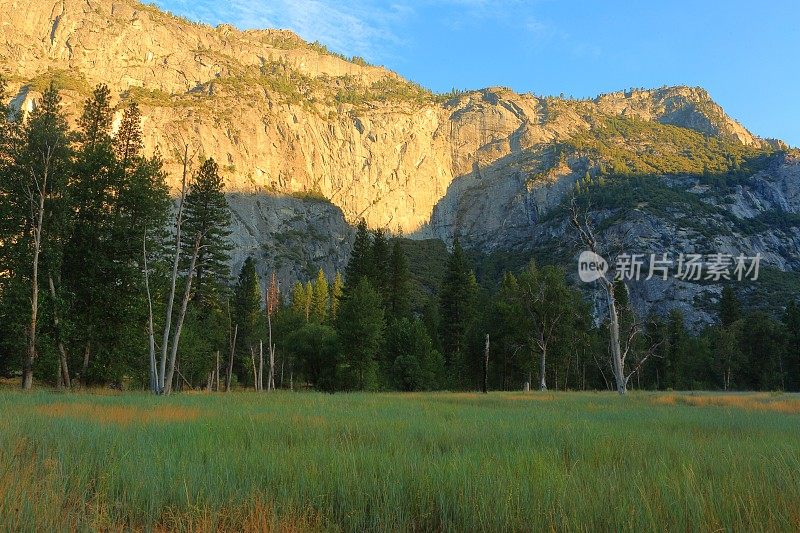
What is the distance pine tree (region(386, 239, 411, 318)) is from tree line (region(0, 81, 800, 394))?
0.63 feet

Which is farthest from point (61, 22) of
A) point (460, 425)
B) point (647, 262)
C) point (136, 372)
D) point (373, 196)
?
point (460, 425)

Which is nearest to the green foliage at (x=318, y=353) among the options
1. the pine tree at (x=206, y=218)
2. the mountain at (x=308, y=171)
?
the pine tree at (x=206, y=218)

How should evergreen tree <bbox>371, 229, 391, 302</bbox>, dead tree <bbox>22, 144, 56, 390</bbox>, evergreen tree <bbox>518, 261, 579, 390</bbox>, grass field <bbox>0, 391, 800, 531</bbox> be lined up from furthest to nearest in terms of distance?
evergreen tree <bbox>371, 229, 391, 302</bbox>
evergreen tree <bbox>518, 261, 579, 390</bbox>
dead tree <bbox>22, 144, 56, 390</bbox>
grass field <bbox>0, 391, 800, 531</bbox>

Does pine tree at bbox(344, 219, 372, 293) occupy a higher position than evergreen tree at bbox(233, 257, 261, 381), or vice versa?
pine tree at bbox(344, 219, 372, 293)

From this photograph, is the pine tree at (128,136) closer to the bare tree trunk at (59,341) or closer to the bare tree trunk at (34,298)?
the bare tree trunk at (34,298)

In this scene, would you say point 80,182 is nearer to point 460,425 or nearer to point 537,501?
point 460,425

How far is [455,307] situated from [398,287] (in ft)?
28.2

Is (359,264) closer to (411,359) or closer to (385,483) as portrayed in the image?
(411,359)

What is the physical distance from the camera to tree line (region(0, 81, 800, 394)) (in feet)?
71.1

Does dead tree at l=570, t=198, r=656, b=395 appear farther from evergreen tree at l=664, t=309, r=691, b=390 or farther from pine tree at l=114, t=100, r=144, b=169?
evergreen tree at l=664, t=309, r=691, b=390

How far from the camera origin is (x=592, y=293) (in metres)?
115

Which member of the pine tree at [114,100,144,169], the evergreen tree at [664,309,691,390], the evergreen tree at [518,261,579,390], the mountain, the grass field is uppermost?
the mountain

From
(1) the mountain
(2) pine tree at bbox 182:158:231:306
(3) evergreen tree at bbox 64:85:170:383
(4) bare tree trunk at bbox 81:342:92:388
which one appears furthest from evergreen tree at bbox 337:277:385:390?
(1) the mountain

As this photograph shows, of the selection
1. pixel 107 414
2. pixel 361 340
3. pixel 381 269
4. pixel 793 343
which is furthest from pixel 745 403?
pixel 793 343
